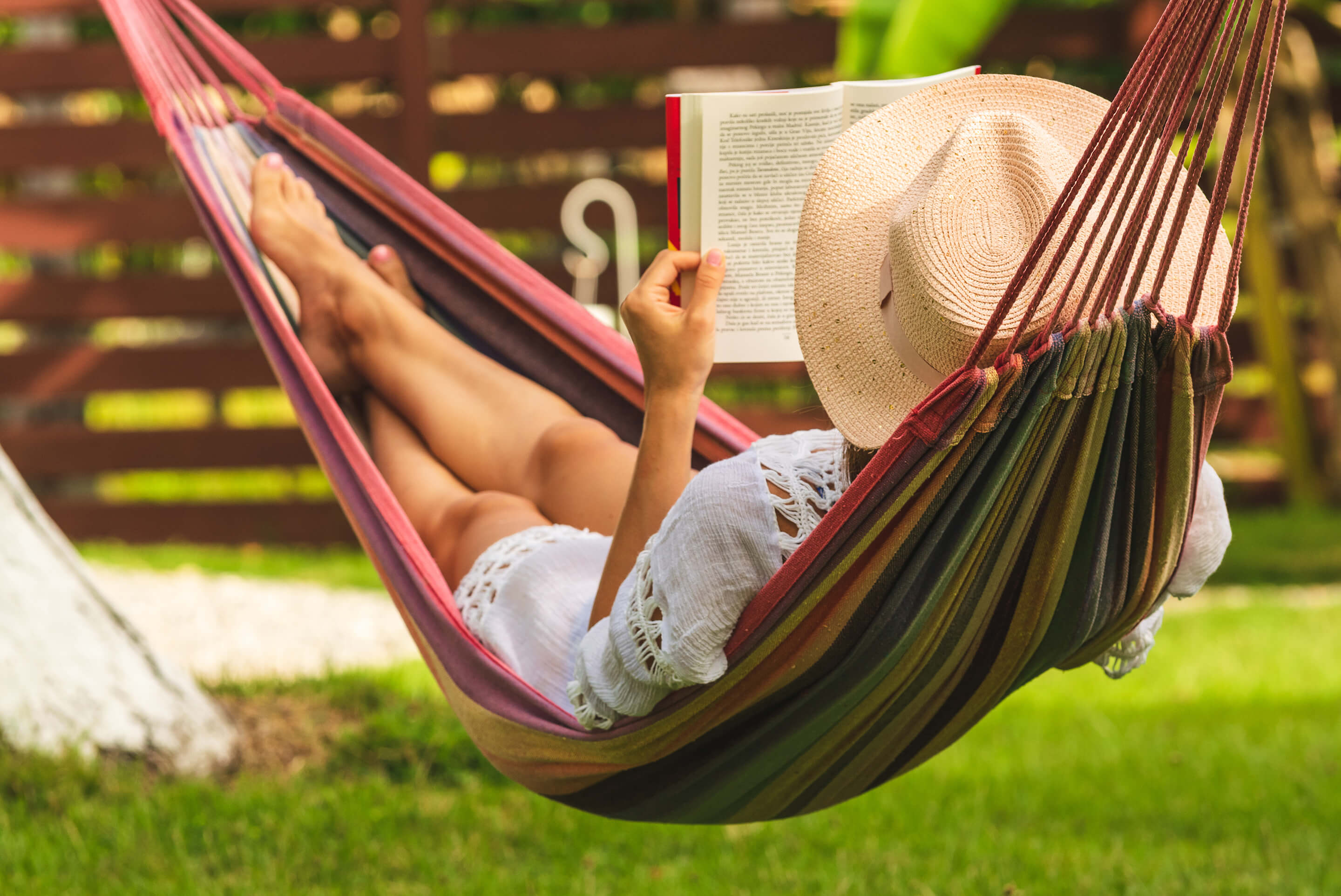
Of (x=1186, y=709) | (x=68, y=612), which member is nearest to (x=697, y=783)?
(x=68, y=612)

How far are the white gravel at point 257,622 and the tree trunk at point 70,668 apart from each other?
651 millimetres

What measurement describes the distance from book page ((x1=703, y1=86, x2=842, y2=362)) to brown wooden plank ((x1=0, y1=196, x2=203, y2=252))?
3.79 m

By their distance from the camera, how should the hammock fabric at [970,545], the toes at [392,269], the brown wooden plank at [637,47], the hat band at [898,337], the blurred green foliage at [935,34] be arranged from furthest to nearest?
the brown wooden plank at [637,47] < the blurred green foliage at [935,34] < the toes at [392,269] < the hat band at [898,337] < the hammock fabric at [970,545]

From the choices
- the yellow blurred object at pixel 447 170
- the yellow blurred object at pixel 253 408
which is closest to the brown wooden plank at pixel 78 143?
the yellow blurred object at pixel 447 170

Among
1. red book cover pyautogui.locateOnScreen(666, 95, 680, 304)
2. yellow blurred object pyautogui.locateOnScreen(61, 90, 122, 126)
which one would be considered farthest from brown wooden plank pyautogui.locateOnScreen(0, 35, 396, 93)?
red book cover pyautogui.locateOnScreen(666, 95, 680, 304)

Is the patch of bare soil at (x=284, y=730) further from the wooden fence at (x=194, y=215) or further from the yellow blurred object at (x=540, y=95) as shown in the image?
the yellow blurred object at (x=540, y=95)

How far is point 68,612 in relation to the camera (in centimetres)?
192

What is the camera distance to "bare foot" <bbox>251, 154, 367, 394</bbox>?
1915 mm

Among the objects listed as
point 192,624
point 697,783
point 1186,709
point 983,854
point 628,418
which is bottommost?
point 192,624

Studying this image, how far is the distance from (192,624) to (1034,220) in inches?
116

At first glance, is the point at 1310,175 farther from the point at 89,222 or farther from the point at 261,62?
the point at 89,222

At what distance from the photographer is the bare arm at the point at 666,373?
1.12m

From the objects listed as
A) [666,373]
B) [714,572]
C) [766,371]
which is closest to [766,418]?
[766,371]

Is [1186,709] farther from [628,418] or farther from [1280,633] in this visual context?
[628,418]
